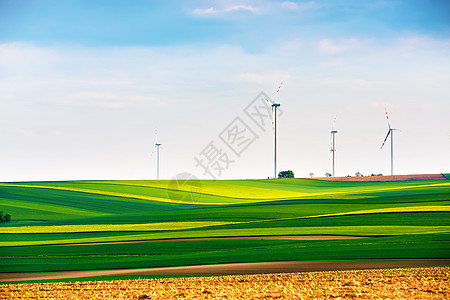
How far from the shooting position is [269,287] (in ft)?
60.6

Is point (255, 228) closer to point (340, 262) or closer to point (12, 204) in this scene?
point (340, 262)

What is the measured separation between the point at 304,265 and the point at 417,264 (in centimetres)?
451

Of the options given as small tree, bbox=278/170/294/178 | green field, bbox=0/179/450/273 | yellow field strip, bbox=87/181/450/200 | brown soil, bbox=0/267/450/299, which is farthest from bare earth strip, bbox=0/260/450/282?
small tree, bbox=278/170/294/178

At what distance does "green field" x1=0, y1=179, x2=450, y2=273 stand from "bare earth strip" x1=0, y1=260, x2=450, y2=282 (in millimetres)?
887

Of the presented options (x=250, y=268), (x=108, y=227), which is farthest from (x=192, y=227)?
(x=250, y=268)

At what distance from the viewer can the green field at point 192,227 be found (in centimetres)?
2520

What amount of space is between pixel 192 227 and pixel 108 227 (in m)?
6.52

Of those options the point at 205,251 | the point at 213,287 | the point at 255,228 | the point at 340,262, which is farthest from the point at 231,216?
the point at 213,287

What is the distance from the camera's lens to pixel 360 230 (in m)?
32.4

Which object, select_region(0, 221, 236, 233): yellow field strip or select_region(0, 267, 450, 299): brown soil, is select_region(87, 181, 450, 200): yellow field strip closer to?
select_region(0, 221, 236, 233): yellow field strip

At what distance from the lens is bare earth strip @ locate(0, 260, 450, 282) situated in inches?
859

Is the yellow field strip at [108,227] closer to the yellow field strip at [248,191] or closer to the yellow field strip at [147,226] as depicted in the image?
the yellow field strip at [147,226]

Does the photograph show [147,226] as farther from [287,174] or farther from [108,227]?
[287,174]

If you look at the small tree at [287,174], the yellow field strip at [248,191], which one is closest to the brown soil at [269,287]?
the yellow field strip at [248,191]
